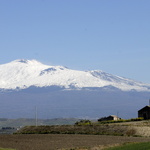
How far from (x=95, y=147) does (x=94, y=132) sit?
108 ft

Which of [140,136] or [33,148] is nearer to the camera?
[33,148]

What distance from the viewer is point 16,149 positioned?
67.4 m

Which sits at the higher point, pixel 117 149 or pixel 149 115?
pixel 149 115

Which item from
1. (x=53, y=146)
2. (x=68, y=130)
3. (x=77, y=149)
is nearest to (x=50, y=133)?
(x=68, y=130)

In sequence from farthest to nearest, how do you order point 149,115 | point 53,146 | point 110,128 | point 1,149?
1. point 149,115
2. point 110,128
3. point 53,146
4. point 1,149

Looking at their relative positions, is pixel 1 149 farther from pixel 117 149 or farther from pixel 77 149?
pixel 117 149

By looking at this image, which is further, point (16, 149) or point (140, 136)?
point (140, 136)

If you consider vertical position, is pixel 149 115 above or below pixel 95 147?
above

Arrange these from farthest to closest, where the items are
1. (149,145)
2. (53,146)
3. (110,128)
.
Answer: (110,128), (53,146), (149,145)

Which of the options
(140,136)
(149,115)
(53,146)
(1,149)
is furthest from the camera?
(149,115)

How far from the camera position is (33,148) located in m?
68.7

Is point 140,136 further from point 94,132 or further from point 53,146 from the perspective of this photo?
point 53,146

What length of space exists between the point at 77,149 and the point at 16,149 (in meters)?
7.37

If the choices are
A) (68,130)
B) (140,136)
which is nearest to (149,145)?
(140,136)
